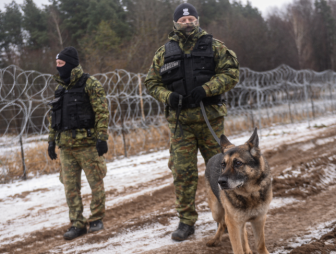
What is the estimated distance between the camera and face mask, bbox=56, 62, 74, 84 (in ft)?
11.6

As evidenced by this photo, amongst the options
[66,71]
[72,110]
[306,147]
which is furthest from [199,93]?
[306,147]

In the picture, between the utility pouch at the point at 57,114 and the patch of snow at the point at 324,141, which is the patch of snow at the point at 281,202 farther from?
the patch of snow at the point at 324,141

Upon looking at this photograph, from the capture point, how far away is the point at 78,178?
363 cm

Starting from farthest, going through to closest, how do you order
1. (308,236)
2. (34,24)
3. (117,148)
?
(34,24) < (117,148) < (308,236)

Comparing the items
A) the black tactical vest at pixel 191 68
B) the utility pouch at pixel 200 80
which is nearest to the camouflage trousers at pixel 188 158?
the black tactical vest at pixel 191 68

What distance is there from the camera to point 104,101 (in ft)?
12.0

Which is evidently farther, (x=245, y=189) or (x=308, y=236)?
(x=308, y=236)

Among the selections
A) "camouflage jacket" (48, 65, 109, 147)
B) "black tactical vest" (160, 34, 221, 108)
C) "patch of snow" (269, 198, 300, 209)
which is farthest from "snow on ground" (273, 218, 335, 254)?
"camouflage jacket" (48, 65, 109, 147)

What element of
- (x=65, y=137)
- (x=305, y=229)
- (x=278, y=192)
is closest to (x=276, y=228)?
(x=305, y=229)

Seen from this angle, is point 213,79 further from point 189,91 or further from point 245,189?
point 245,189

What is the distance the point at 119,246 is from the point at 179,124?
4.75ft

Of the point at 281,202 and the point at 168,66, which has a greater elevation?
the point at 168,66

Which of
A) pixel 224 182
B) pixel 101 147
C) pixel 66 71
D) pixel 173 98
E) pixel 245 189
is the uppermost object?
pixel 66 71

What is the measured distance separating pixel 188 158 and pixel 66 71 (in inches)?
72.4
